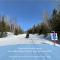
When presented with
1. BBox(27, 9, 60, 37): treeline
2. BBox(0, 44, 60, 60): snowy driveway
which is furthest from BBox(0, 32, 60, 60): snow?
BBox(27, 9, 60, 37): treeline

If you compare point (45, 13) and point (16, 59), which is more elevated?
point (45, 13)

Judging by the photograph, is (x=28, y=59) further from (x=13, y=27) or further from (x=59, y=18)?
(x=13, y=27)

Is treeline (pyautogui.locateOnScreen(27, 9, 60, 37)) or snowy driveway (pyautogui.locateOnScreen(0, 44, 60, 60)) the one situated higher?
treeline (pyautogui.locateOnScreen(27, 9, 60, 37))

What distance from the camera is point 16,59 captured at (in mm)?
10250

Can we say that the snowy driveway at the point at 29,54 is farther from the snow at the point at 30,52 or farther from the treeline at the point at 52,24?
the treeline at the point at 52,24

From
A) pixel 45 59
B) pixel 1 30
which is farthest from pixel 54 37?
pixel 1 30

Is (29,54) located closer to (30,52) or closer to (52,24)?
(30,52)

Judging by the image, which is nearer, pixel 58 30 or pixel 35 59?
pixel 35 59

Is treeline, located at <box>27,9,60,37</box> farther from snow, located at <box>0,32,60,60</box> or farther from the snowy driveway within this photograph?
the snowy driveway

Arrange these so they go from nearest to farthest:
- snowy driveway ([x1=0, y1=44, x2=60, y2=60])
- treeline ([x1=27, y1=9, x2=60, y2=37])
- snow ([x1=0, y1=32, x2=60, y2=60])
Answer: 1. snowy driveway ([x1=0, y1=44, x2=60, y2=60])
2. snow ([x1=0, y1=32, x2=60, y2=60])
3. treeline ([x1=27, y1=9, x2=60, y2=37])

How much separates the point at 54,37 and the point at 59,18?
13601 millimetres

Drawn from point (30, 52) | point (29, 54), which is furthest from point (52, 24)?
point (29, 54)

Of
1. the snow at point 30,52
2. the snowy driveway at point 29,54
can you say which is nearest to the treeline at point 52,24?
the snow at point 30,52

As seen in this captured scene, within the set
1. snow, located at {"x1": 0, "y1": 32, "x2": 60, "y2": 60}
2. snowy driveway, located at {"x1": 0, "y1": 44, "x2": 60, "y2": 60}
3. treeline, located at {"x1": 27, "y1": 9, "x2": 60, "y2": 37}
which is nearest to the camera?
snowy driveway, located at {"x1": 0, "y1": 44, "x2": 60, "y2": 60}
